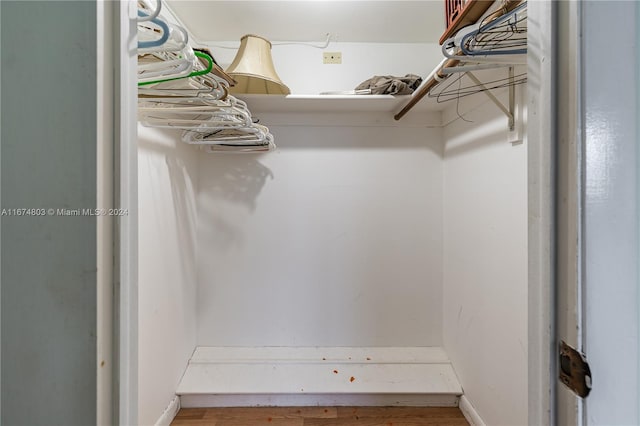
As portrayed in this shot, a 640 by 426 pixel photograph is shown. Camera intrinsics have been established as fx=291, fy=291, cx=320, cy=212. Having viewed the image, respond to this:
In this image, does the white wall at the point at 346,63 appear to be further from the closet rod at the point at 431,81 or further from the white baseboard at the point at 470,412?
the white baseboard at the point at 470,412

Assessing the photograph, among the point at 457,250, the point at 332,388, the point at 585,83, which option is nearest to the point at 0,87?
the point at 585,83

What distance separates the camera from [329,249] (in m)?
2.04

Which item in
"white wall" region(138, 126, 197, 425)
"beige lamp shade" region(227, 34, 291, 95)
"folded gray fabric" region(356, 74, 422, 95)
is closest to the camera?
"white wall" region(138, 126, 197, 425)

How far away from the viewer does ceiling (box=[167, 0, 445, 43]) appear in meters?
1.57

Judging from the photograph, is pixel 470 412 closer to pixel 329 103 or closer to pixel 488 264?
pixel 488 264

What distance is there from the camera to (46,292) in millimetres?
424

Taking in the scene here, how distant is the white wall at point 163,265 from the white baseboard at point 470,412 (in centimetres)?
164

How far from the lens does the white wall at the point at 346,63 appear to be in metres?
1.93

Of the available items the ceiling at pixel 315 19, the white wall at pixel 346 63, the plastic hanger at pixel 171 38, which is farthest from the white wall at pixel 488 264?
the plastic hanger at pixel 171 38

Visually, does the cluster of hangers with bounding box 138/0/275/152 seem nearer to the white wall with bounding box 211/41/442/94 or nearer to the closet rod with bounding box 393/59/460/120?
the white wall with bounding box 211/41/442/94

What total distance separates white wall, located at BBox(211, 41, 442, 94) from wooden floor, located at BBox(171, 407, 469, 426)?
1.97 m

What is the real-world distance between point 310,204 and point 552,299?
166 cm

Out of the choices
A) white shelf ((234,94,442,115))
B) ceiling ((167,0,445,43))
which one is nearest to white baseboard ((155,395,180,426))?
white shelf ((234,94,442,115))

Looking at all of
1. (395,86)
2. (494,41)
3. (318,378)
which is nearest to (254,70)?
(395,86)
